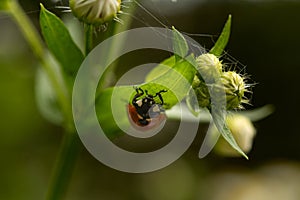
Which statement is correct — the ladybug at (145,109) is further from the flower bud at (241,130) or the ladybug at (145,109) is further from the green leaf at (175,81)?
→ the flower bud at (241,130)

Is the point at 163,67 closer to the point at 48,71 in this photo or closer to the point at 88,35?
the point at 88,35

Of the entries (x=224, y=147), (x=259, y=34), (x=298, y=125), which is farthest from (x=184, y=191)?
(x=224, y=147)

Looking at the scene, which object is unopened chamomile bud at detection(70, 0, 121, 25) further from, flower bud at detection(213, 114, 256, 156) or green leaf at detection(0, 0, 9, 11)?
flower bud at detection(213, 114, 256, 156)

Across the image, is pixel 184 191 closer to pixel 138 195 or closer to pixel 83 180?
pixel 138 195

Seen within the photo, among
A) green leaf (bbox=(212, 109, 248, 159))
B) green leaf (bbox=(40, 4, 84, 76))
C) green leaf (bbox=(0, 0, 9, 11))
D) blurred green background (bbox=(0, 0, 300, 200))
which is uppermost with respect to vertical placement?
green leaf (bbox=(212, 109, 248, 159))

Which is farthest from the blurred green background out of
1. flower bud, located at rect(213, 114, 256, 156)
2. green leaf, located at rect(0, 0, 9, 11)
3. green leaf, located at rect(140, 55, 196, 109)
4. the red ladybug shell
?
green leaf, located at rect(140, 55, 196, 109)

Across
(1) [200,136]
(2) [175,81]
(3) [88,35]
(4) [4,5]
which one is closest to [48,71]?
(4) [4,5]
